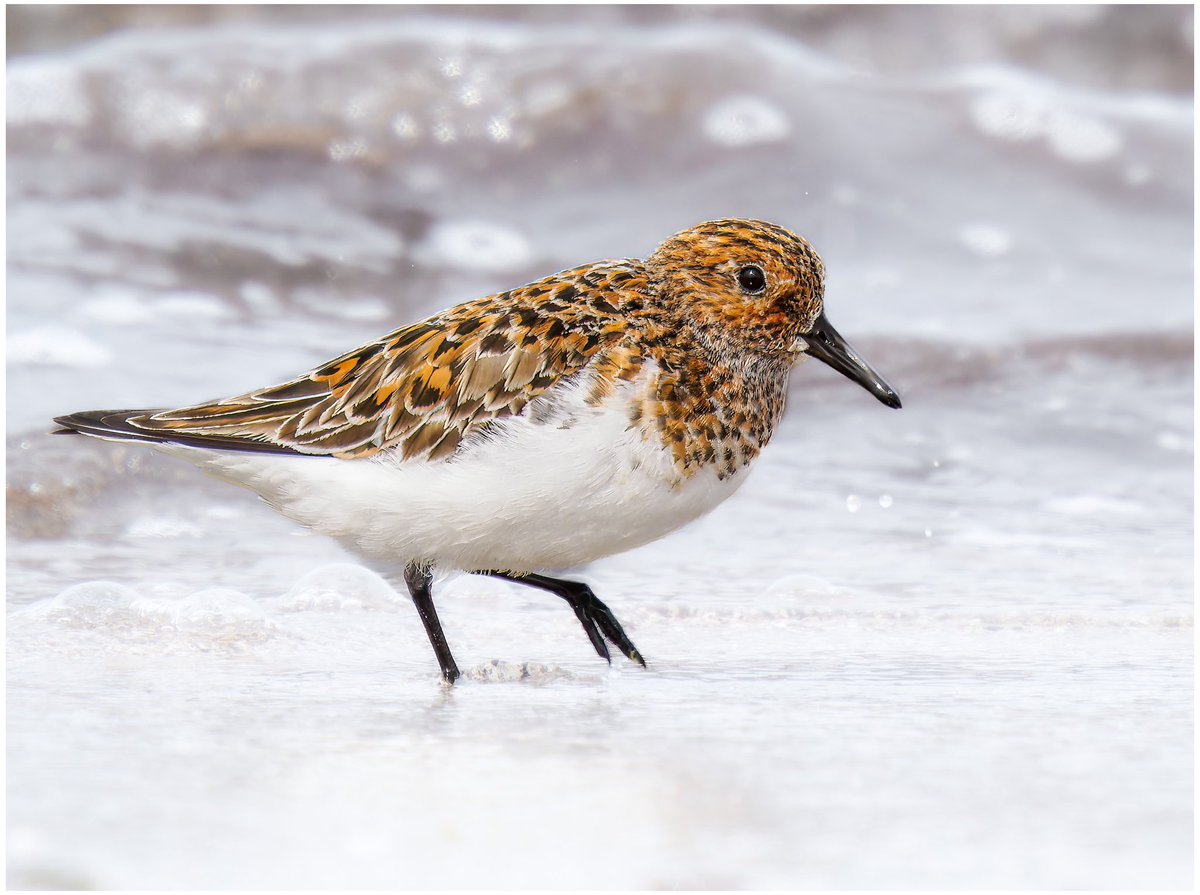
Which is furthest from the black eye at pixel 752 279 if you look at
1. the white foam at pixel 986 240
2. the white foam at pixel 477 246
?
the white foam at pixel 986 240

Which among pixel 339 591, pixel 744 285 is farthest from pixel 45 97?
pixel 744 285

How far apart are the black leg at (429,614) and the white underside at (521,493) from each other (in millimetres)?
62

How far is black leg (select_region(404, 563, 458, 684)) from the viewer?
10.6 feet

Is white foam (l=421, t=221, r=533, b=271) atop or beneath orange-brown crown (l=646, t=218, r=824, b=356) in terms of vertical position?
atop

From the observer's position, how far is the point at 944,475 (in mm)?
5516

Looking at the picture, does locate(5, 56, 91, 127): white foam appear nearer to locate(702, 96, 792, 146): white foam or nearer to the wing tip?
locate(702, 96, 792, 146): white foam

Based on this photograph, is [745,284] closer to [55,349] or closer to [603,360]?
[603,360]

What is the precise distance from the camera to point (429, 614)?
3.29 m

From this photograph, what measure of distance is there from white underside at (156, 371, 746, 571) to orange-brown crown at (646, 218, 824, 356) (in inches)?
11.0

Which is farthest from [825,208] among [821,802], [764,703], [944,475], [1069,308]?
[821,802]

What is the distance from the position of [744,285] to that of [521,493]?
0.67m

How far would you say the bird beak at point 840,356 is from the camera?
3.32 m

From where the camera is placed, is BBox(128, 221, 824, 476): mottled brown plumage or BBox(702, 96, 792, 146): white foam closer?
BBox(128, 221, 824, 476): mottled brown plumage

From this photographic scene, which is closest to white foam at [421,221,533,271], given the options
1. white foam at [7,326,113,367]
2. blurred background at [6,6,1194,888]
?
blurred background at [6,6,1194,888]
